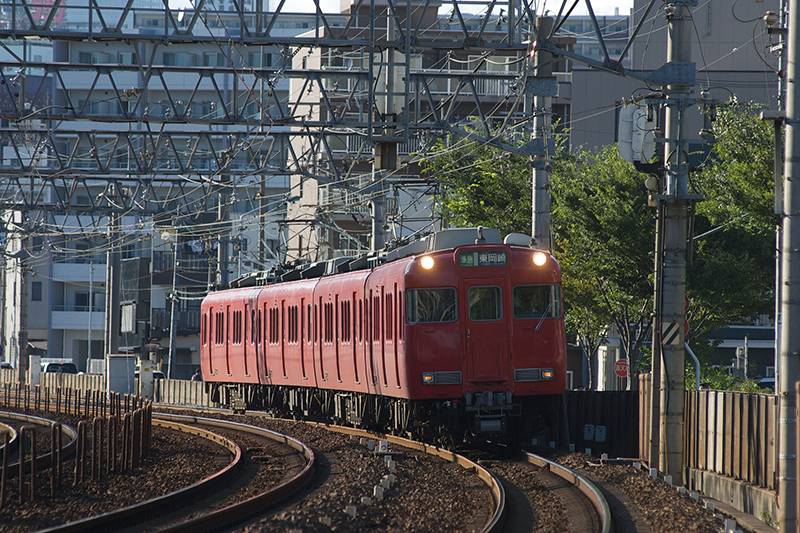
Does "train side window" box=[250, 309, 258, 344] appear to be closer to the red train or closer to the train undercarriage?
the train undercarriage

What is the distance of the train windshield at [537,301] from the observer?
1526 cm

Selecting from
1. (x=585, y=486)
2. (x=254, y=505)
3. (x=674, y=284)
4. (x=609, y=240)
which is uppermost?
(x=609, y=240)

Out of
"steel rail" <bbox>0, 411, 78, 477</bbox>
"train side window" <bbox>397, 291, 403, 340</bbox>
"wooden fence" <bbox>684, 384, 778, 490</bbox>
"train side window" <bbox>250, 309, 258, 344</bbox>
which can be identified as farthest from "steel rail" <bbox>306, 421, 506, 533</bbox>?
"steel rail" <bbox>0, 411, 78, 477</bbox>

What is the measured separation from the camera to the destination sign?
15.3 metres

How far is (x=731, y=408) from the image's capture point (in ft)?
39.4

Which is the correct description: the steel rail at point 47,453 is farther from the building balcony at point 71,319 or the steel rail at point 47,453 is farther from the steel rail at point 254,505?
the building balcony at point 71,319

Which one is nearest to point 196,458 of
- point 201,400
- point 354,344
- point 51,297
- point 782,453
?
point 354,344

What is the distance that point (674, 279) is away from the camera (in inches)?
515

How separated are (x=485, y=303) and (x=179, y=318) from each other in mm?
47813

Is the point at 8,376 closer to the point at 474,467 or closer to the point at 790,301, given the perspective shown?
the point at 474,467

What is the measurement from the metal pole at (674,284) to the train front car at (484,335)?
7.75 ft

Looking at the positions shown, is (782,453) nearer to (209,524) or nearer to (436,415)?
(209,524)

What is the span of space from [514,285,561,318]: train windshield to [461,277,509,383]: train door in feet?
0.87

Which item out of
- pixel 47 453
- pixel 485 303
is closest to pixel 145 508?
pixel 485 303
